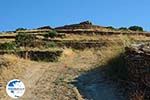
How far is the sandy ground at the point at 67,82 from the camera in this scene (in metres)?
14.8

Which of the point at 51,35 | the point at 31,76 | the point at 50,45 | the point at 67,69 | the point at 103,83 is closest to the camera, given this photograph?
the point at 103,83

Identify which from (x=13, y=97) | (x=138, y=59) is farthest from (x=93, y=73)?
(x=13, y=97)

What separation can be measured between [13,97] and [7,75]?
3116mm

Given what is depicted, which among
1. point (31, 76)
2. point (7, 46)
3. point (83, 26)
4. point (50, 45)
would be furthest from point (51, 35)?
point (31, 76)

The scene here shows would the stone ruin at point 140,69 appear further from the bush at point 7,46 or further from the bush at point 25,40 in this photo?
the bush at point 25,40

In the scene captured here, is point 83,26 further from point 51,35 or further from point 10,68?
point 10,68

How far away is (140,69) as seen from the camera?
48.4ft

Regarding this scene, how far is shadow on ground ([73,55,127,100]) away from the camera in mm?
14801

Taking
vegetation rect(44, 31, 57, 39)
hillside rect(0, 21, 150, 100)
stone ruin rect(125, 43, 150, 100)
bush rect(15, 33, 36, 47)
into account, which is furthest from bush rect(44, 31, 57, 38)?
stone ruin rect(125, 43, 150, 100)

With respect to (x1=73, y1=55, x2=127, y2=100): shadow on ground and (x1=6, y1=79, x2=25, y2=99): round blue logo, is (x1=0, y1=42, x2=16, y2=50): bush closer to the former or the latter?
(x1=73, y1=55, x2=127, y2=100): shadow on ground

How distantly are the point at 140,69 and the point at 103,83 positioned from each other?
1.70 meters

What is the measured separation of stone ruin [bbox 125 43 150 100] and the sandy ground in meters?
0.58

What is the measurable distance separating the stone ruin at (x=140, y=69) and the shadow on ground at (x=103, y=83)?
489mm

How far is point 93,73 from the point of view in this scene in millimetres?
17344
